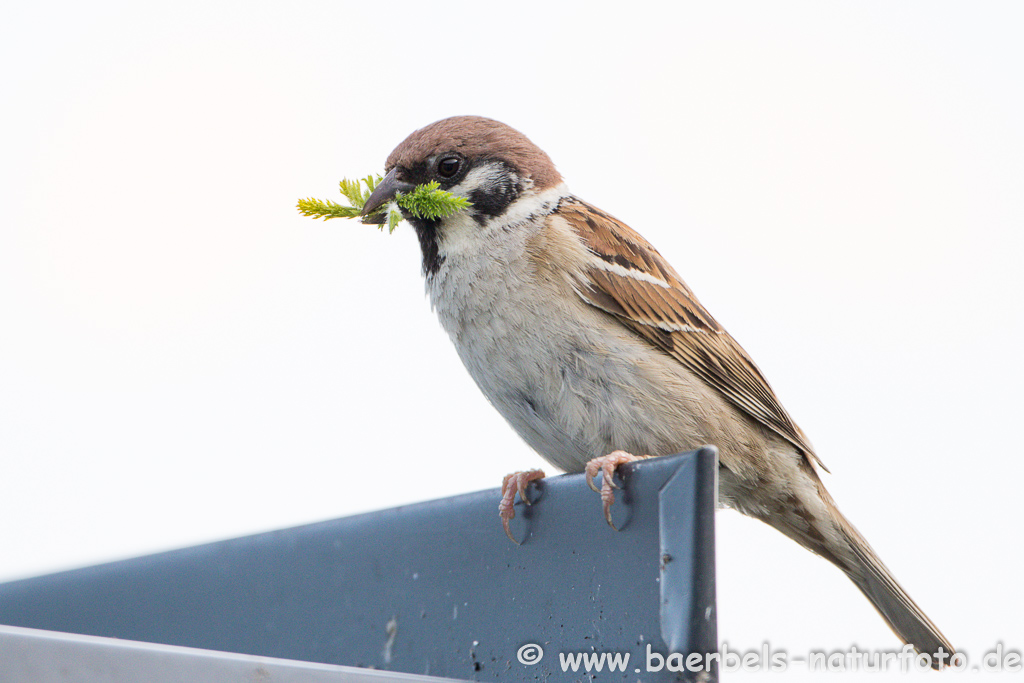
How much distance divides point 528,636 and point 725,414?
1.29 meters

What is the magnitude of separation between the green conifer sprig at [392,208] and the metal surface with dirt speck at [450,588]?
76 cm

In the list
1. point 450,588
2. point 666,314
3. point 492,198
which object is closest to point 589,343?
point 666,314

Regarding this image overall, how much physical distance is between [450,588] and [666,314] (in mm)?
1232

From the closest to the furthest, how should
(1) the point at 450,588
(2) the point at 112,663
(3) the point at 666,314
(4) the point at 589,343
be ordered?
(2) the point at 112,663 < (1) the point at 450,588 < (4) the point at 589,343 < (3) the point at 666,314

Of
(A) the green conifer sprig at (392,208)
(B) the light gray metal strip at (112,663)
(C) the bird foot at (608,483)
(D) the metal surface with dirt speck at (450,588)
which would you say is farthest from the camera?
(A) the green conifer sprig at (392,208)

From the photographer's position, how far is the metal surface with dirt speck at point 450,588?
5.29ft

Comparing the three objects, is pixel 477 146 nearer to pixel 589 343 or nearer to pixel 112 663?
pixel 589 343

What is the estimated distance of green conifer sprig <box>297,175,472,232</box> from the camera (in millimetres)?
2475

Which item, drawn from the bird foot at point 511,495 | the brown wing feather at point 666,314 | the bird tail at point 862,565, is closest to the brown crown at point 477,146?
the brown wing feather at point 666,314

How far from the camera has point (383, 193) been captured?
2.85 meters

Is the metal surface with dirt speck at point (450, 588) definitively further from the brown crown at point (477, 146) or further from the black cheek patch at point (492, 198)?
the brown crown at point (477, 146)

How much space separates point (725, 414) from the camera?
3000mm

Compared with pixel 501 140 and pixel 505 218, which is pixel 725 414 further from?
pixel 501 140

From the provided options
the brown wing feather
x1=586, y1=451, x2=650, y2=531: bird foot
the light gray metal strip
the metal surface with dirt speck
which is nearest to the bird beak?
the brown wing feather
